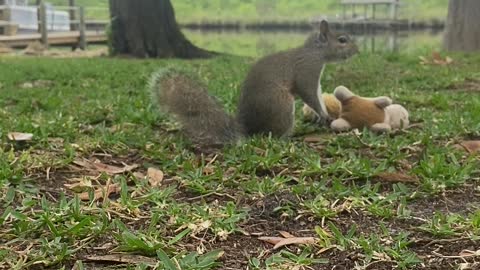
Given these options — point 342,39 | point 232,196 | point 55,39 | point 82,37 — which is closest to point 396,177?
point 232,196

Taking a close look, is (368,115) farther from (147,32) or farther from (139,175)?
(147,32)

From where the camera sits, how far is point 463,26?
11242 millimetres

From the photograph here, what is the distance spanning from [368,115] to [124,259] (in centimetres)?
232

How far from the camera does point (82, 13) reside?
18.8m

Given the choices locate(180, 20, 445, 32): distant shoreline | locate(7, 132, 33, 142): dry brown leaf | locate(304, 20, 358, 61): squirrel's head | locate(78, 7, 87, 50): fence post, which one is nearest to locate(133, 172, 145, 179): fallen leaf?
locate(7, 132, 33, 142): dry brown leaf

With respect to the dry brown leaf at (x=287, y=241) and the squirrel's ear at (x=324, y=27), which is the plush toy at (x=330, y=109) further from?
the dry brown leaf at (x=287, y=241)

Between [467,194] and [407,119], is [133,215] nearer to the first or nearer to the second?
[467,194]

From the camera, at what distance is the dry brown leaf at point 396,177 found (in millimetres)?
3014

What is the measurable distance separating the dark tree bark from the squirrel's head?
737 centimetres

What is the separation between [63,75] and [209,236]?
5618 mm

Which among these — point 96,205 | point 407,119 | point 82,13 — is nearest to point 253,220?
point 96,205

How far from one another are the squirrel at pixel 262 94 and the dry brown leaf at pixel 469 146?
2.93 ft

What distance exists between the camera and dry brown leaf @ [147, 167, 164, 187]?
2982mm

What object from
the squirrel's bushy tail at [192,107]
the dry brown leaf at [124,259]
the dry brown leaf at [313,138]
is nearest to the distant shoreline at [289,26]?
the dry brown leaf at [313,138]
